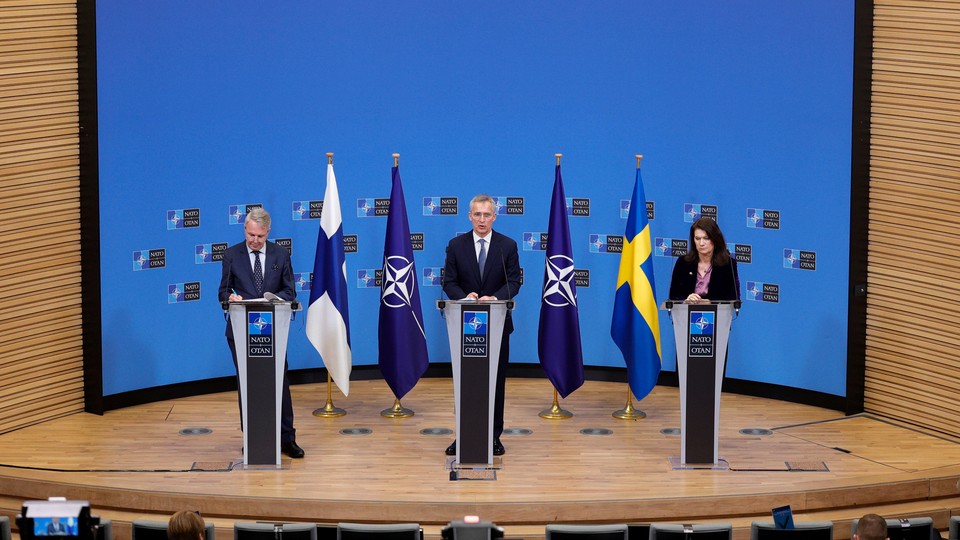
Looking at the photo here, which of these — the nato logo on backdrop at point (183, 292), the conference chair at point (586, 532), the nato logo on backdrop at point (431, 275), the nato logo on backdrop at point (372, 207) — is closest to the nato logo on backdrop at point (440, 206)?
the nato logo on backdrop at point (372, 207)

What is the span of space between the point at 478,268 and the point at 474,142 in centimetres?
235

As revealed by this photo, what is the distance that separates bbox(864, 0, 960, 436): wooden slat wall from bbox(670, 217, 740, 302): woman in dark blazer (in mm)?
1554

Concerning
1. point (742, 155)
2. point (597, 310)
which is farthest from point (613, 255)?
point (742, 155)

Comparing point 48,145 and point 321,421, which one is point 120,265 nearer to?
point 48,145

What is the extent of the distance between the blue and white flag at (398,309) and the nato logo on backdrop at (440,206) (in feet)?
3.62

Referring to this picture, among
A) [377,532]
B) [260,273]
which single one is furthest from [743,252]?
[377,532]

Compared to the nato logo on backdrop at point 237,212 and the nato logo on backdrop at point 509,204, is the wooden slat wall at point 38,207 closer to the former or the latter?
the nato logo on backdrop at point 237,212

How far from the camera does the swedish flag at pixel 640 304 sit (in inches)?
402

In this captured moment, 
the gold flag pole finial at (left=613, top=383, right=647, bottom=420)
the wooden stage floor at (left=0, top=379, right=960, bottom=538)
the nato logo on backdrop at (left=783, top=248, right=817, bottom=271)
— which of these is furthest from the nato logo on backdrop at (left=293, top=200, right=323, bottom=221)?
the nato logo on backdrop at (left=783, top=248, right=817, bottom=271)

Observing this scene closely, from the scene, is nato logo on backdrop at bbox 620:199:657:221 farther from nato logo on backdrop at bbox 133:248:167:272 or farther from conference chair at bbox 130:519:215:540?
conference chair at bbox 130:519:215:540

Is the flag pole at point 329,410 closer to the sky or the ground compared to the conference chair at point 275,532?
closer to the sky

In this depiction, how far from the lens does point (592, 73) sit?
11.1 metres

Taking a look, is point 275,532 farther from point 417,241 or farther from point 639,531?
point 417,241

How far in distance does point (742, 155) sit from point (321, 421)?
4079 millimetres
